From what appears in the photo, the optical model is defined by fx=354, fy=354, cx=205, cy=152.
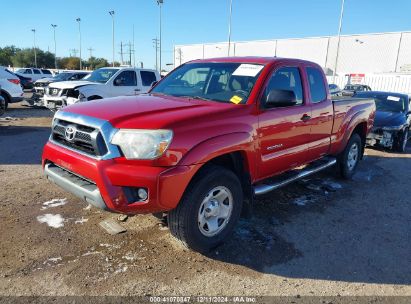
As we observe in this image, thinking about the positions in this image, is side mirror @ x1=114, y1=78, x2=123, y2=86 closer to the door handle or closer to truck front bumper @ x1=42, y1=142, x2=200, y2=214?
the door handle

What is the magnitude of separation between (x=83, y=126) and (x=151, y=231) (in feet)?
4.70

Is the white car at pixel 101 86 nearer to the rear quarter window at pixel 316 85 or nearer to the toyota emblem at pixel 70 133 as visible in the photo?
the rear quarter window at pixel 316 85

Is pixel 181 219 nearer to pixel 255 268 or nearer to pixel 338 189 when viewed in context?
pixel 255 268

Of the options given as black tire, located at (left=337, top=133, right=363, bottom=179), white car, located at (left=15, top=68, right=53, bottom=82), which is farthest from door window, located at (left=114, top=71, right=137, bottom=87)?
white car, located at (left=15, top=68, right=53, bottom=82)

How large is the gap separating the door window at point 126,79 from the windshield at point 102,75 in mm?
428

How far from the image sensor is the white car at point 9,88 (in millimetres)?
13489

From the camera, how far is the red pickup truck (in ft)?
9.91

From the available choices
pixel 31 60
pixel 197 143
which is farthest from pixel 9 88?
pixel 31 60

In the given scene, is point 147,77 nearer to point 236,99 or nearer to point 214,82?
point 214,82

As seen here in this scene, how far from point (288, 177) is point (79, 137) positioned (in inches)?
104

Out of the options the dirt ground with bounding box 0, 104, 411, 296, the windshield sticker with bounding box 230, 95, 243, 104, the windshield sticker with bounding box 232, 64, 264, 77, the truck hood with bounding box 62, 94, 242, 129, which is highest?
the windshield sticker with bounding box 232, 64, 264, 77

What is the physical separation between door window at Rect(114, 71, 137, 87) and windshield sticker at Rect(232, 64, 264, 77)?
8.65 m

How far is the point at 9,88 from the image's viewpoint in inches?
536

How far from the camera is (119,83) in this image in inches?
482
